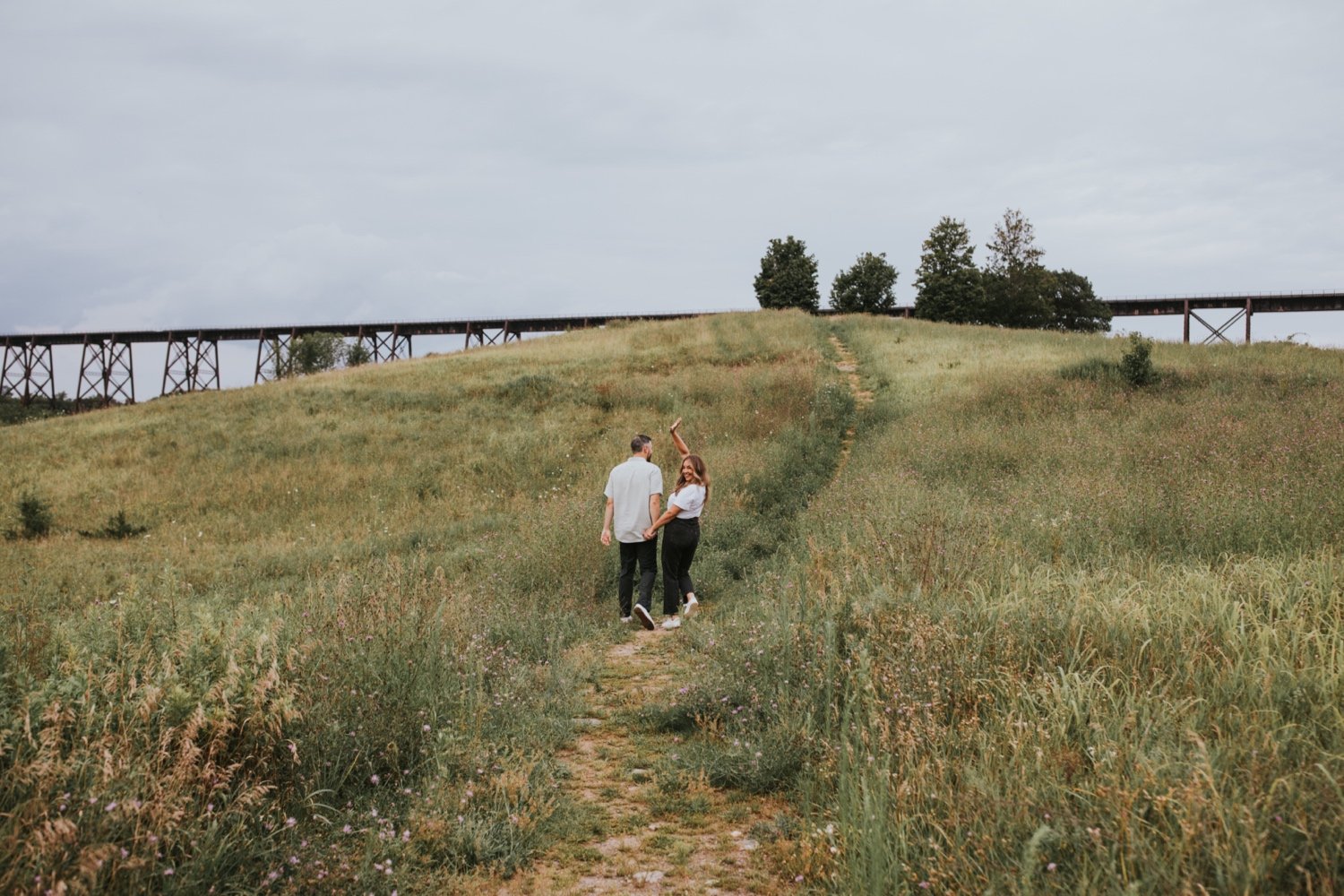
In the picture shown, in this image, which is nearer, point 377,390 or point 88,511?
point 88,511

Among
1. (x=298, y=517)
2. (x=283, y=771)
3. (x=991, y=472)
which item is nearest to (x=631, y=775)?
(x=283, y=771)

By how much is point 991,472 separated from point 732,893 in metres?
9.45

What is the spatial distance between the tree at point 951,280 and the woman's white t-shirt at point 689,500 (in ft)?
168

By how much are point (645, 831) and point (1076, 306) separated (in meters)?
63.9

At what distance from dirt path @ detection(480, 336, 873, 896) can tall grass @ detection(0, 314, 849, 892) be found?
0.18 metres

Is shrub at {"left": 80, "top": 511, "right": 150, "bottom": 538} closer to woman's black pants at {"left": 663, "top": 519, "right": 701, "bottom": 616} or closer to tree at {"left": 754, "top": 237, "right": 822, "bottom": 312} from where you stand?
woman's black pants at {"left": 663, "top": 519, "right": 701, "bottom": 616}

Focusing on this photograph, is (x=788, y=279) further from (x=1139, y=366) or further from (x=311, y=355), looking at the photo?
(x=1139, y=366)

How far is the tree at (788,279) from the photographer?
64812mm

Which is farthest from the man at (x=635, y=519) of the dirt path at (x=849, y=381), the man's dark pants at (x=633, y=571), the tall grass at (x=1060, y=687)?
the dirt path at (x=849, y=381)

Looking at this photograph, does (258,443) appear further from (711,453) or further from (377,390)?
(711,453)

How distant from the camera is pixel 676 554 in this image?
8.25 m

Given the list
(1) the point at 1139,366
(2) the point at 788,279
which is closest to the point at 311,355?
(2) the point at 788,279

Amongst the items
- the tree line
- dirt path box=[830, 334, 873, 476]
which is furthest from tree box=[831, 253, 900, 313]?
dirt path box=[830, 334, 873, 476]

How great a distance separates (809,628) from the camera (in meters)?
4.96
